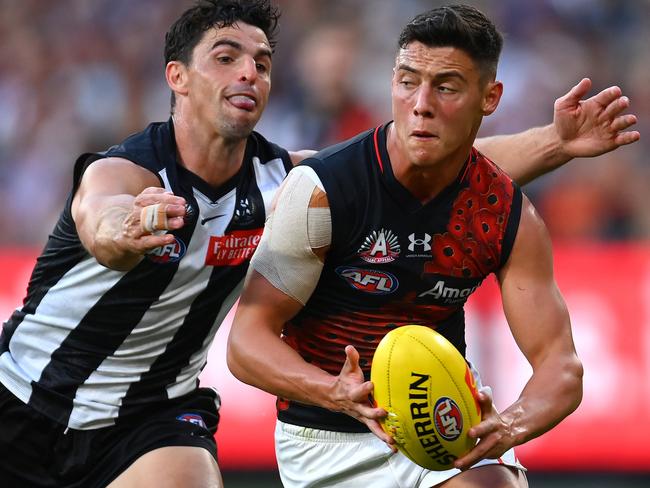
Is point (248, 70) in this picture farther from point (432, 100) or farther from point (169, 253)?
point (432, 100)

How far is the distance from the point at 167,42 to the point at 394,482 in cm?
249

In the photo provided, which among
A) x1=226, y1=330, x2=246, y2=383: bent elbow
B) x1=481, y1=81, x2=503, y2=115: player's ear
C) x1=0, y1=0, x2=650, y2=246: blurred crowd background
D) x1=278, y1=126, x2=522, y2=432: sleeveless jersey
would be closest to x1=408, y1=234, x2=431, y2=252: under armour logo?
x1=278, y1=126, x2=522, y2=432: sleeveless jersey

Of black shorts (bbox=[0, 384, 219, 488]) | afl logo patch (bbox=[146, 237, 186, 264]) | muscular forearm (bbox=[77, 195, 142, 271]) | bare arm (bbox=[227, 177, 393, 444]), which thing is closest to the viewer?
bare arm (bbox=[227, 177, 393, 444])

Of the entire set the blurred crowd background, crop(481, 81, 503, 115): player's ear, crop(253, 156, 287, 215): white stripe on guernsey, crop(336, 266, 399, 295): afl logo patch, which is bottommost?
crop(336, 266, 399, 295): afl logo patch

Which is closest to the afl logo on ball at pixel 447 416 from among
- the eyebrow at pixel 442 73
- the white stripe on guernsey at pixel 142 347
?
the eyebrow at pixel 442 73

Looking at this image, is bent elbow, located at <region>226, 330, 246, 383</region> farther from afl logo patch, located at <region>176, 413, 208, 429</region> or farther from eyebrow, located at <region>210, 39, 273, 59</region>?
eyebrow, located at <region>210, 39, 273, 59</region>

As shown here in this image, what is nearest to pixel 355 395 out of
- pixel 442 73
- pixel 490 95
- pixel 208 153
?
pixel 442 73

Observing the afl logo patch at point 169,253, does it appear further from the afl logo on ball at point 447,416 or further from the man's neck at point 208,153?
the afl logo on ball at point 447,416

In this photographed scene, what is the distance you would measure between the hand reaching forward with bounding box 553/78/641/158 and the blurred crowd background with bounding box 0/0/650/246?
408 cm

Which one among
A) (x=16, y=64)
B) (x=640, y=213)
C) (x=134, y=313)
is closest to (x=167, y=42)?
(x=134, y=313)

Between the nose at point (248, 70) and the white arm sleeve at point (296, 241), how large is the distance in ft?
3.20

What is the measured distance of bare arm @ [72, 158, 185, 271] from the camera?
4.05 meters

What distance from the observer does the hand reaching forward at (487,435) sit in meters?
4.02

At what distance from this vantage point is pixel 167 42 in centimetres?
591
